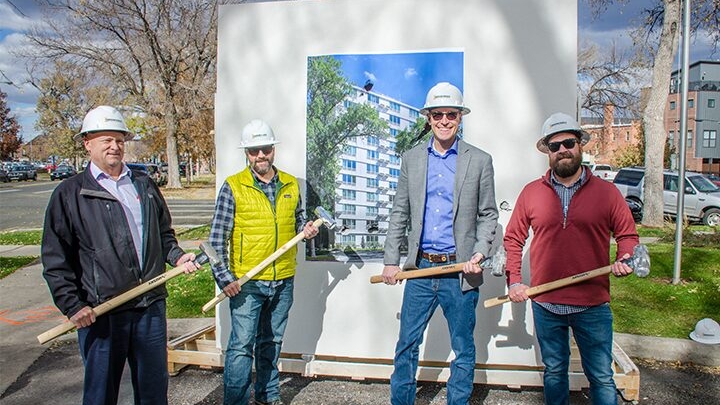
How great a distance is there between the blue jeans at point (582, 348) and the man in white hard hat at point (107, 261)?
2261 millimetres

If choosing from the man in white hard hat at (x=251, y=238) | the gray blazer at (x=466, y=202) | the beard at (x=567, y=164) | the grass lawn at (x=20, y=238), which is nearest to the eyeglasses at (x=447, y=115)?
the gray blazer at (x=466, y=202)

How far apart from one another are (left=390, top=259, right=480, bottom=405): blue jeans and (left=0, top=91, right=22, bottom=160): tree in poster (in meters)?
71.9

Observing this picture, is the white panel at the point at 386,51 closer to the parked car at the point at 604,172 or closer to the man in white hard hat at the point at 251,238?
the man in white hard hat at the point at 251,238

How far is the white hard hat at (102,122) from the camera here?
9.84ft

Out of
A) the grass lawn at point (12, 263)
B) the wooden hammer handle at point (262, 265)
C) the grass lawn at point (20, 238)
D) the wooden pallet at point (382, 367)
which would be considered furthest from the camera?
the grass lawn at point (20, 238)

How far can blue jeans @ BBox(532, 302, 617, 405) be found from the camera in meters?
→ 3.13

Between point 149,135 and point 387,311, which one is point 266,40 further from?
point 149,135

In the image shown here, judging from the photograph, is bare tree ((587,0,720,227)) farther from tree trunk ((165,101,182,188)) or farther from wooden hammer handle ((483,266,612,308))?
tree trunk ((165,101,182,188))

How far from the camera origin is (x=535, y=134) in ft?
13.6

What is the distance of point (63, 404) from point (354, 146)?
2981mm

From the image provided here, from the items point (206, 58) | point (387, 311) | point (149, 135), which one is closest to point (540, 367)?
point (387, 311)

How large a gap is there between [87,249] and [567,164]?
2713 mm

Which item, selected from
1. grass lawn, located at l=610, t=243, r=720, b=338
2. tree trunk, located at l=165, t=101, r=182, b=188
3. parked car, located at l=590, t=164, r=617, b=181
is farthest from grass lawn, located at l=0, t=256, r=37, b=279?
parked car, located at l=590, t=164, r=617, b=181

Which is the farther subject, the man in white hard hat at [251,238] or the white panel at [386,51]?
the white panel at [386,51]
